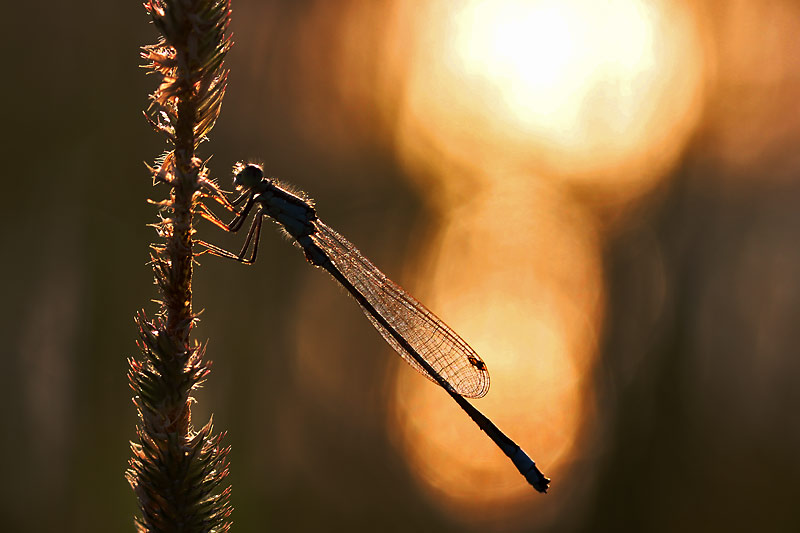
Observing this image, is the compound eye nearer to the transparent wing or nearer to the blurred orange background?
the transparent wing

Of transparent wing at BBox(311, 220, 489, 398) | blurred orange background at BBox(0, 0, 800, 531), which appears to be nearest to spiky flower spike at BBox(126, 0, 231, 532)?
transparent wing at BBox(311, 220, 489, 398)

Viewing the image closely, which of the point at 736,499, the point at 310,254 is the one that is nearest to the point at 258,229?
the point at 310,254

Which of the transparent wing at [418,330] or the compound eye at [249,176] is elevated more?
the compound eye at [249,176]

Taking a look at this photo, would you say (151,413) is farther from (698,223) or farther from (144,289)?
(698,223)

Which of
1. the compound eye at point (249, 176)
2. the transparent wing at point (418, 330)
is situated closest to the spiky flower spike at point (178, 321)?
the compound eye at point (249, 176)

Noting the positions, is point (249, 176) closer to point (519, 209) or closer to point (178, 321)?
point (178, 321)

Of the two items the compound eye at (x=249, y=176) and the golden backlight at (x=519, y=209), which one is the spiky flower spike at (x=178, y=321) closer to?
the compound eye at (x=249, y=176)

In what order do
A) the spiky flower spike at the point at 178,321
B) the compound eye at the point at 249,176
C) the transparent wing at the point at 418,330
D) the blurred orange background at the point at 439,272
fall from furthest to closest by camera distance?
the blurred orange background at the point at 439,272 < the transparent wing at the point at 418,330 < the compound eye at the point at 249,176 < the spiky flower spike at the point at 178,321
